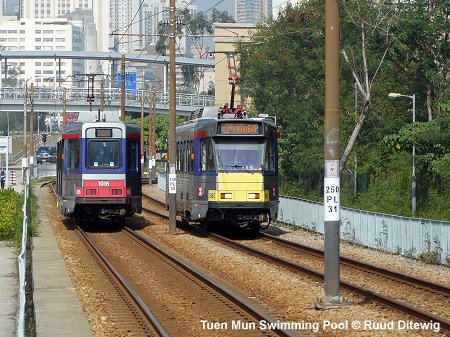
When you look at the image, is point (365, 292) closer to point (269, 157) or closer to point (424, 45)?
point (269, 157)

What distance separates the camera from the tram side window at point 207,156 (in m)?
29.4

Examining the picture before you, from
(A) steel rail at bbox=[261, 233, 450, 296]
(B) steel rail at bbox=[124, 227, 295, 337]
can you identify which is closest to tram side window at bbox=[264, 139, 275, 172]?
(A) steel rail at bbox=[261, 233, 450, 296]

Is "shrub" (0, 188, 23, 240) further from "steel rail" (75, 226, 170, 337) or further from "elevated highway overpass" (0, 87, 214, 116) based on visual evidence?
"elevated highway overpass" (0, 87, 214, 116)

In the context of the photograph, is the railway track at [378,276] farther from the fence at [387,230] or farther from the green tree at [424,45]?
the green tree at [424,45]

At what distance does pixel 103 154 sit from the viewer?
33.1 metres

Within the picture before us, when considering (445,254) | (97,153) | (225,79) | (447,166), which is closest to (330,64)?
(445,254)

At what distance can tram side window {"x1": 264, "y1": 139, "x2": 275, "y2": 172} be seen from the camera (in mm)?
29578

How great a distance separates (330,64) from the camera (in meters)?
17.4

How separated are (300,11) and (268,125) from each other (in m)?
29.9

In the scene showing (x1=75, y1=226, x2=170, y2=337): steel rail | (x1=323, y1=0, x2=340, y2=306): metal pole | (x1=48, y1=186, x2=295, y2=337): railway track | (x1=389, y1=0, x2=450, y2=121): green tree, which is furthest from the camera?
(x1=389, y1=0, x2=450, y2=121): green tree

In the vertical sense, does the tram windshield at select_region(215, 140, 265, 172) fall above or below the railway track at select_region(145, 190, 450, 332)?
above

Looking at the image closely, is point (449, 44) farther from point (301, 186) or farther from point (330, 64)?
point (330, 64)

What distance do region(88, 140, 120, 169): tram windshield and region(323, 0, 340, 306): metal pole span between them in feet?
54.1

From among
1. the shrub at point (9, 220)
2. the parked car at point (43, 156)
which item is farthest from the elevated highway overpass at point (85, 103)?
the shrub at point (9, 220)
